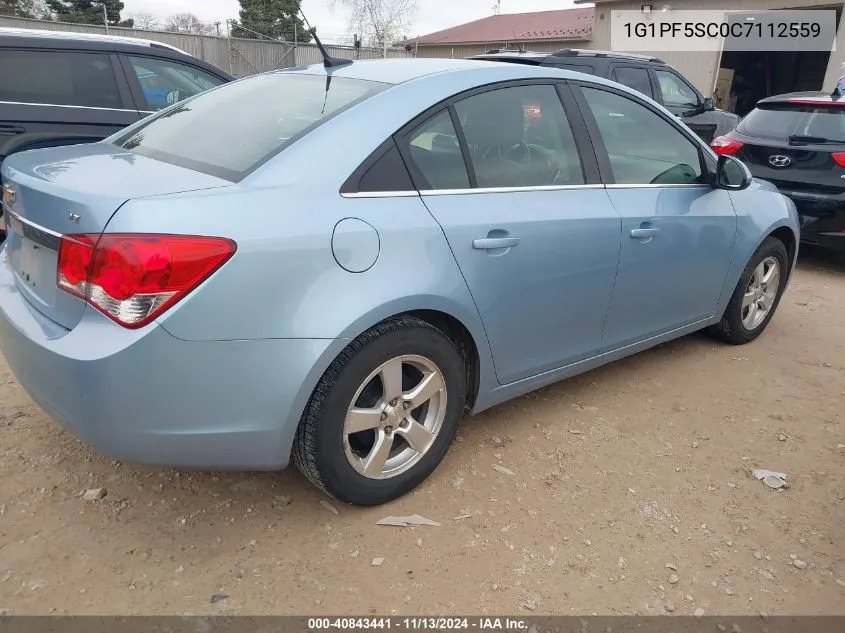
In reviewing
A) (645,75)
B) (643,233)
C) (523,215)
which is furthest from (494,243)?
(645,75)

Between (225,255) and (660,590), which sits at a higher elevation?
(225,255)

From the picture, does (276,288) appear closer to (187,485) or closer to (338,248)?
(338,248)

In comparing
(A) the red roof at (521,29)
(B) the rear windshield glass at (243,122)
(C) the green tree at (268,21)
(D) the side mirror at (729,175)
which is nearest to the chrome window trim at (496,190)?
(B) the rear windshield glass at (243,122)

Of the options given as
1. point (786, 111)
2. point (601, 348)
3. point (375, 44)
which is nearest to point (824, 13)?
point (786, 111)

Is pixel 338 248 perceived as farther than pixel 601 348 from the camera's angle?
No

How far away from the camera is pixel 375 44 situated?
98.2 feet

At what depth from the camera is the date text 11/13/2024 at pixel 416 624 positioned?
2.07 metres

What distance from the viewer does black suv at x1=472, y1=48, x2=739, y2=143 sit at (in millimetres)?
7805

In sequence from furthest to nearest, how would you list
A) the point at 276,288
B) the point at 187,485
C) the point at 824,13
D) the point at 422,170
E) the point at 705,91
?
the point at 705,91
the point at 824,13
the point at 187,485
the point at 422,170
the point at 276,288

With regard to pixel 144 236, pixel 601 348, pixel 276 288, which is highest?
pixel 144 236

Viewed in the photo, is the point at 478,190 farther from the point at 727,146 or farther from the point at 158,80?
the point at 727,146

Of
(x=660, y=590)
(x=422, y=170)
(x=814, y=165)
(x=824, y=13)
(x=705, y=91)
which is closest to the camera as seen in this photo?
(x=660, y=590)

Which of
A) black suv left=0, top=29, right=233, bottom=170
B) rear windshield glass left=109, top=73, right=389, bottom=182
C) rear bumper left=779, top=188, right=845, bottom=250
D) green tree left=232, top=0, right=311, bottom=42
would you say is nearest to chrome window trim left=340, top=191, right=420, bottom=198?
rear windshield glass left=109, top=73, right=389, bottom=182

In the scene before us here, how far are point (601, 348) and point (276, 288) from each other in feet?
6.03
